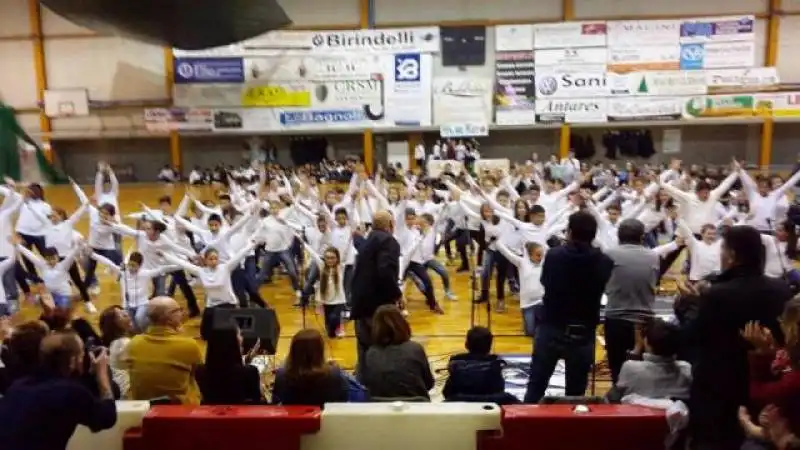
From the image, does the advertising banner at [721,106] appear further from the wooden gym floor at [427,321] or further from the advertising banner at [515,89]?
the wooden gym floor at [427,321]

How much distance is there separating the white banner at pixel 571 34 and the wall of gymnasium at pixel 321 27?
689mm

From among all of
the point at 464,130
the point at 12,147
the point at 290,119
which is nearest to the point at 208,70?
the point at 290,119

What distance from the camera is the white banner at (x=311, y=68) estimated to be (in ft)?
69.9

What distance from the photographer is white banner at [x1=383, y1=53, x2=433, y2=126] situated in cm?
2123

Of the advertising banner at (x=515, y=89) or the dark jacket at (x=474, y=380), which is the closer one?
the dark jacket at (x=474, y=380)

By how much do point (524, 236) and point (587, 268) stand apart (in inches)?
160

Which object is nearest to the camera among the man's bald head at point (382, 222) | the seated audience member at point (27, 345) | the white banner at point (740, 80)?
the seated audience member at point (27, 345)

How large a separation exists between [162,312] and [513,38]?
18.8 m

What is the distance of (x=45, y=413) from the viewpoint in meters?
2.78

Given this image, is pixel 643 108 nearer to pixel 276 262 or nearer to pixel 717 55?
pixel 717 55

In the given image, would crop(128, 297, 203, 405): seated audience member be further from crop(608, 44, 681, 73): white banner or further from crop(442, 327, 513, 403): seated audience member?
crop(608, 44, 681, 73): white banner

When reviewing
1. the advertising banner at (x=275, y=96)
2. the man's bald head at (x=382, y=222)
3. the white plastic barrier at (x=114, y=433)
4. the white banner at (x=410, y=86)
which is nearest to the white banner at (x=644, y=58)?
the white banner at (x=410, y=86)

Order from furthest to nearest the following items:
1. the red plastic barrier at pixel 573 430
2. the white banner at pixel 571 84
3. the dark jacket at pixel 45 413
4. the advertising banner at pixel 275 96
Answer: the advertising banner at pixel 275 96, the white banner at pixel 571 84, the red plastic barrier at pixel 573 430, the dark jacket at pixel 45 413

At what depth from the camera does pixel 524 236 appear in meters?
8.48
